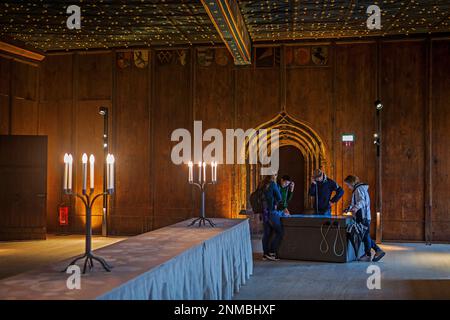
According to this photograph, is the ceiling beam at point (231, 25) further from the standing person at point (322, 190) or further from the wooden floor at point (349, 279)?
the wooden floor at point (349, 279)

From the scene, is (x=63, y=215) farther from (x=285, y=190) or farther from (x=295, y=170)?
(x=285, y=190)

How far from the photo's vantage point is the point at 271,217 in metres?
9.15

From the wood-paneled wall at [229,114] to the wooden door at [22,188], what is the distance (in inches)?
25.5

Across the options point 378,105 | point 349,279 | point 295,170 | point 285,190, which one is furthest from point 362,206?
point 295,170

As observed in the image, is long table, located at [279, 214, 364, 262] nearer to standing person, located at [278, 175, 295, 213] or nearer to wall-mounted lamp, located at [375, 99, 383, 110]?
standing person, located at [278, 175, 295, 213]

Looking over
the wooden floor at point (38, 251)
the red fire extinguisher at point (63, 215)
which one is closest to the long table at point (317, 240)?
the wooden floor at point (38, 251)

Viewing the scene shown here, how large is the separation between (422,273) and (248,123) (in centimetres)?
564

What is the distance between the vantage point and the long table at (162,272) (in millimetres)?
3549

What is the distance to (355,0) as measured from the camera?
9.48 meters

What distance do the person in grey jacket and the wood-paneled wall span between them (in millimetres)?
2982

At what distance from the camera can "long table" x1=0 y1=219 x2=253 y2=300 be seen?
Result: 3549 mm

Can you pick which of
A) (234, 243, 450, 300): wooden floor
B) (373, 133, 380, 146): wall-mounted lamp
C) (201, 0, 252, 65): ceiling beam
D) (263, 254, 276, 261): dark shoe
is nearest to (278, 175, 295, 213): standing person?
(263, 254, 276, 261): dark shoe

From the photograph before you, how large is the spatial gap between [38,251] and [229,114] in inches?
202

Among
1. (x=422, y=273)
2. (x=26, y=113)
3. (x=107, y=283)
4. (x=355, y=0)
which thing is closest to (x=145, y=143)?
(x=26, y=113)
